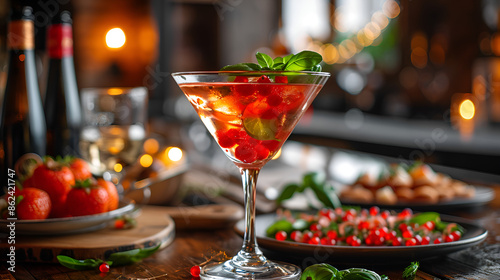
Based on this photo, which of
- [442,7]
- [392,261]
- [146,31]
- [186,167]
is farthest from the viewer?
[146,31]

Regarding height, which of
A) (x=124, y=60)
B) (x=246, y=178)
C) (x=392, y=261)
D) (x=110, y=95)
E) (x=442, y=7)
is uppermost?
(x=442, y=7)

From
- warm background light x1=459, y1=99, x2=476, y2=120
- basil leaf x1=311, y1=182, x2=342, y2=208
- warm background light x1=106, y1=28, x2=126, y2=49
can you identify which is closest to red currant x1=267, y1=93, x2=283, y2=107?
basil leaf x1=311, y1=182, x2=342, y2=208

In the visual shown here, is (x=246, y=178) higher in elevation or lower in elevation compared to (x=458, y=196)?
higher

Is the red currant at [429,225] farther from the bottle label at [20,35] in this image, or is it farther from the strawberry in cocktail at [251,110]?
the bottle label at [20,35]

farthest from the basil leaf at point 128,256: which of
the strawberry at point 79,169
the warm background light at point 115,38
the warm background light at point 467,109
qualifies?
the warm background light at point 115,38

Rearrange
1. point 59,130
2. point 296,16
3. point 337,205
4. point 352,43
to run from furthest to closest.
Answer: point 296,16, point 352,43, point 59,130, point 337,205

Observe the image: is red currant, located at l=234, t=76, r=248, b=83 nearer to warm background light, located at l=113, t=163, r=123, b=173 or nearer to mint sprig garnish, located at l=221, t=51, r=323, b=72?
mint sprig garnish, located at l=221, t=51, r=323, b=72

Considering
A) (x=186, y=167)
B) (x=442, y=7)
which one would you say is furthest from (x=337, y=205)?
(x=442, y=7)

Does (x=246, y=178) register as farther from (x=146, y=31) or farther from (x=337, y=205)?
(x=146, y=31)

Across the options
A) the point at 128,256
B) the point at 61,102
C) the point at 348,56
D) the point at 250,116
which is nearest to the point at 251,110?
the point at 250,116
